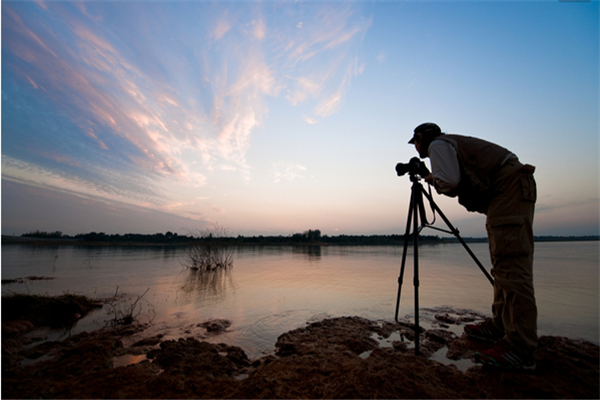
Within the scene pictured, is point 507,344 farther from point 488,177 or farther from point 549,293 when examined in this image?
point 549,293

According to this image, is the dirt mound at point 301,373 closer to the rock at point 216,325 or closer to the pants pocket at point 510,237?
the rock at point 216,325

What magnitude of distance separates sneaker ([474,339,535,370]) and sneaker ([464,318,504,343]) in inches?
28.2

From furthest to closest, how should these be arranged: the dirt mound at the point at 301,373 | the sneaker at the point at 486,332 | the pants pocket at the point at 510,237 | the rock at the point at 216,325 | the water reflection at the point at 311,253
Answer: the water reflection at the point at 311,253 < the rock at the point at 216,325 < the sneaker at the point at 486,332 < the pants pocket at the point at 510,237 < the dirt mound at the point at 301,373

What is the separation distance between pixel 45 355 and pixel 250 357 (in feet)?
7.23

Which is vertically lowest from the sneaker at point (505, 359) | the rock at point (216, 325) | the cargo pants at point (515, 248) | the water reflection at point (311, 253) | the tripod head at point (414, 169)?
the water reflection at point (311, 253)

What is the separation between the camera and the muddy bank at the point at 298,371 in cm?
174

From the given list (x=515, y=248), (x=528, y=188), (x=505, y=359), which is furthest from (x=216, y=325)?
(x=528, y=188)

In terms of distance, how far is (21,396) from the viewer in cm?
178

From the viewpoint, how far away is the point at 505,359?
2.03 metres

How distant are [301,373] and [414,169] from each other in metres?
2.47

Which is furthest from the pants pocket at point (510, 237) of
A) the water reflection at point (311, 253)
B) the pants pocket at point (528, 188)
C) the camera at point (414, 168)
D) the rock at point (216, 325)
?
the water reflection at point (311, 253)

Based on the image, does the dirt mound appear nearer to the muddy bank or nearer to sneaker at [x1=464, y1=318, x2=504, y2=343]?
the muddy bank

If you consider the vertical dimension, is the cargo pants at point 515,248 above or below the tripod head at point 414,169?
below

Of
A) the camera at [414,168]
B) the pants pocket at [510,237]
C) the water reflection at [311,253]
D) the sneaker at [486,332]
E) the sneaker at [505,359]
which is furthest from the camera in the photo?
the water reflection at [311,253]
